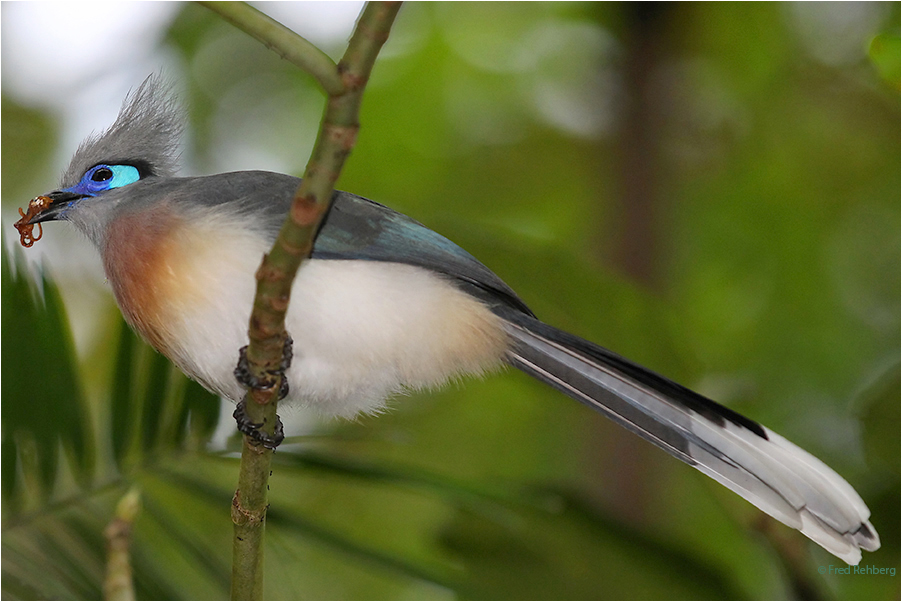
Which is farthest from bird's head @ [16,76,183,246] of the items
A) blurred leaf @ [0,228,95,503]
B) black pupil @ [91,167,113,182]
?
blurred leaf @ [0,228,95,503]

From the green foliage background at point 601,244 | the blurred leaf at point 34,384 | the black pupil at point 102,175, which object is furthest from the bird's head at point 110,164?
the green foliage background at point 601,244

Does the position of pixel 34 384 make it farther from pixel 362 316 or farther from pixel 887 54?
pixel 887 54

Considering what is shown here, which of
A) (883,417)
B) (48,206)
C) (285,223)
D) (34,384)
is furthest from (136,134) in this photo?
(883,417)

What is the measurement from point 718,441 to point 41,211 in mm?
2160

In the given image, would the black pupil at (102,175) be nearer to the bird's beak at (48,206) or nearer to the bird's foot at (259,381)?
the bird's beak at (48,206)

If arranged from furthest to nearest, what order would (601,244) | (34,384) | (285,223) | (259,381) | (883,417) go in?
1. (601,244)
2. (883,417)
3. (34,384)
4. (259,381)
5. (285,223)

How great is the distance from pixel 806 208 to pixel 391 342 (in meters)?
3.29

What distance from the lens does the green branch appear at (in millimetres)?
1117

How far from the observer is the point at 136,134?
2584 mm

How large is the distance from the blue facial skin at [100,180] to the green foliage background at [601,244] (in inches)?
30.9

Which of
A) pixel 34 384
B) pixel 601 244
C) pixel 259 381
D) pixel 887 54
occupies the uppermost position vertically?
pixel 601 244

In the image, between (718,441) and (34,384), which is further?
(34,384)

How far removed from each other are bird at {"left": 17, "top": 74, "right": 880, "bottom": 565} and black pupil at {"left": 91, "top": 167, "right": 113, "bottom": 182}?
33 millimetres

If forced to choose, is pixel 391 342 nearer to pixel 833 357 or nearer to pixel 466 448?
pixel 466 448
